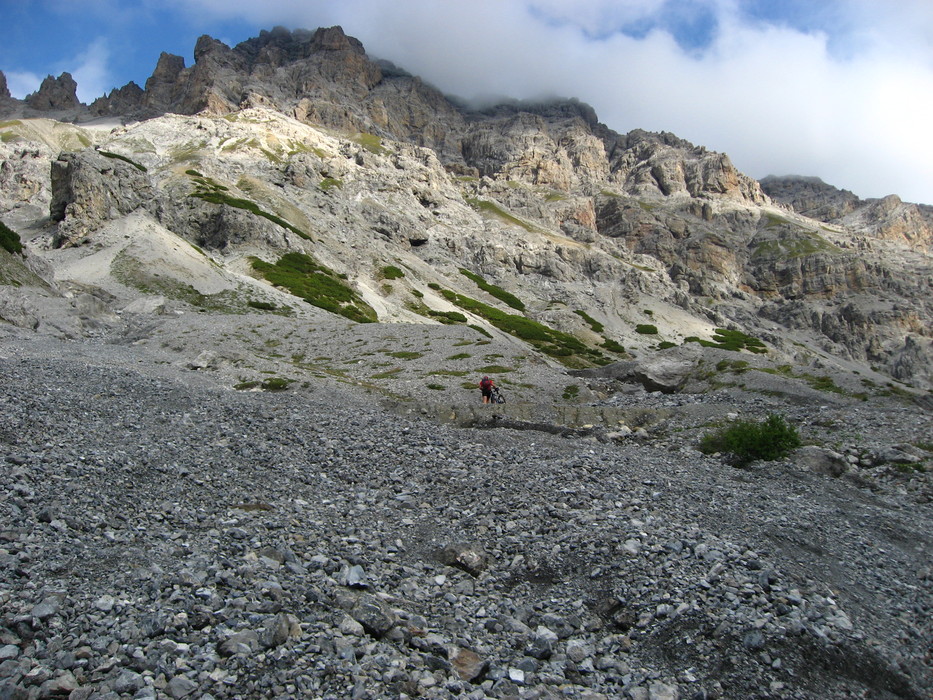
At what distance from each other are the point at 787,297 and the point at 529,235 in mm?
89171

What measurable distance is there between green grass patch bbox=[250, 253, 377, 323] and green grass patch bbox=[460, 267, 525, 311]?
35.5m

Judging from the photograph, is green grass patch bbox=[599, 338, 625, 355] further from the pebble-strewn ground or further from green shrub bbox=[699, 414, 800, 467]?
the pebble-strewn ground

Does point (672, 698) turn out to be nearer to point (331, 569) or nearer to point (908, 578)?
point (331, 569)

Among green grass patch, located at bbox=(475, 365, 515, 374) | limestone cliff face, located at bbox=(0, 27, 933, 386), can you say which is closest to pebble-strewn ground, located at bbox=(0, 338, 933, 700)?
green grass patch, located at bbox=(475, 365, 515, 374)

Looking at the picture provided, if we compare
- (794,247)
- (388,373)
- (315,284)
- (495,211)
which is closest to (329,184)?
(315,284)

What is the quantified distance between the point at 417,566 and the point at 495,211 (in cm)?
17303

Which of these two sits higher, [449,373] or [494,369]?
[494,369]

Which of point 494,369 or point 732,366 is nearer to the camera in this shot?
point 732,366

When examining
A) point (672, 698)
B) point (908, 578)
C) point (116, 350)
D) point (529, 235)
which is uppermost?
point (529, 235)

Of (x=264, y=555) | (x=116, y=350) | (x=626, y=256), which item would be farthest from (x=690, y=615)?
(x=626, y=256)

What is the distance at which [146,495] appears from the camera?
1099 centimetres

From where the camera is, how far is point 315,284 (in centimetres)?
7512

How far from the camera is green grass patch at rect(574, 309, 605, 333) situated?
108 m

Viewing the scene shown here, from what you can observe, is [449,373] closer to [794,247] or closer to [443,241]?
[443,241]
